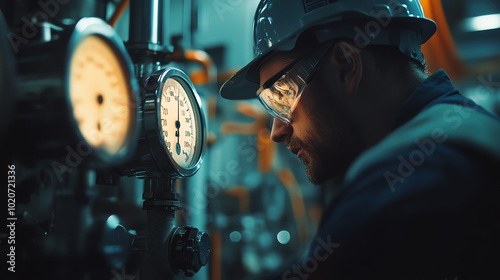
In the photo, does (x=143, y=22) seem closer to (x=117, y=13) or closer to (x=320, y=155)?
(x=117, y=13)

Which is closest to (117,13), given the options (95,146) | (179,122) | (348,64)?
(179,122)

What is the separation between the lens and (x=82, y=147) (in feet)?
2.21

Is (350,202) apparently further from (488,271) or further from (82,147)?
(82,147)

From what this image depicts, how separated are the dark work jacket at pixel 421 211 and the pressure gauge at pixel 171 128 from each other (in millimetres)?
381

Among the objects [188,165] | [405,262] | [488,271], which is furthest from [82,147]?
[488,271]

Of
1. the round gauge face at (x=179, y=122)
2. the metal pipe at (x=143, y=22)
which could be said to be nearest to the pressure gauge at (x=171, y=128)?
the round gauge face at (x=179, y=122)

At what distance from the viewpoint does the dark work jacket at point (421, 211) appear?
0.53 metres

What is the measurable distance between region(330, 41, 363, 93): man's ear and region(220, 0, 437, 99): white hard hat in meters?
0.02

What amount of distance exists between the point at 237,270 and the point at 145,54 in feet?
6.92

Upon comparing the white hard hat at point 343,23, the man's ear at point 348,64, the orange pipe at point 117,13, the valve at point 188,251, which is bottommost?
the valve at point 188,251

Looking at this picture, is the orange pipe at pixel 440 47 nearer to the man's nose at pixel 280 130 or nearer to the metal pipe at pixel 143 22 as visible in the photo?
the man's nose at pixel 280 130

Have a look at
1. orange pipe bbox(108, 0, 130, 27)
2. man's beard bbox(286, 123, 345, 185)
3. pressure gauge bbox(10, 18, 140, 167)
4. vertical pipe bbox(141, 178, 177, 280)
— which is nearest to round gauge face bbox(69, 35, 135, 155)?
pressure gauge bbox(10, 18, 140, 167)

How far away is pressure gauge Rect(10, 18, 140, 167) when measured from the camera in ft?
2.07

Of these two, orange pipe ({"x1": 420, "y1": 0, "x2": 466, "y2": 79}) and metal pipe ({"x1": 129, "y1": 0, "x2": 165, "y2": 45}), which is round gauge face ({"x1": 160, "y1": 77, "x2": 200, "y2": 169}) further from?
orange pipe ({"x1": 420, "y1": 0, "x2": 466, "y2": 79})
